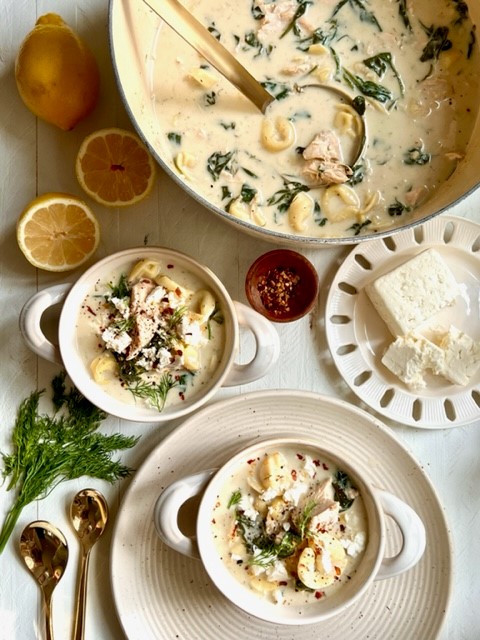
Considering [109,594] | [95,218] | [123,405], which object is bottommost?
[109,594]

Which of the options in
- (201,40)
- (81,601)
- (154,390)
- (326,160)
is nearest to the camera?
(201,40)

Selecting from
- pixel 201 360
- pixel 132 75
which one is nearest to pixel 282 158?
pixel 132 75

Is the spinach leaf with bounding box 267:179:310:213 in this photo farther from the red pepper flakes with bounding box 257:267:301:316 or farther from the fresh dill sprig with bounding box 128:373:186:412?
the fresh dill sprig with bounding box 128:373:186:412

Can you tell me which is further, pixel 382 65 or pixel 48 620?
pixel 48 620

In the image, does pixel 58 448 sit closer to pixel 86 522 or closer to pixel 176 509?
pixel 86 522

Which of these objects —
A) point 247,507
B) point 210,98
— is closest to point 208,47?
point 210,98

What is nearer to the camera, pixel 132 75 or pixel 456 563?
pixel 132 75

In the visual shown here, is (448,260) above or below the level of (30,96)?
below

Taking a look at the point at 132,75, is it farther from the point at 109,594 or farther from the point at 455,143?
the point at 109,594
